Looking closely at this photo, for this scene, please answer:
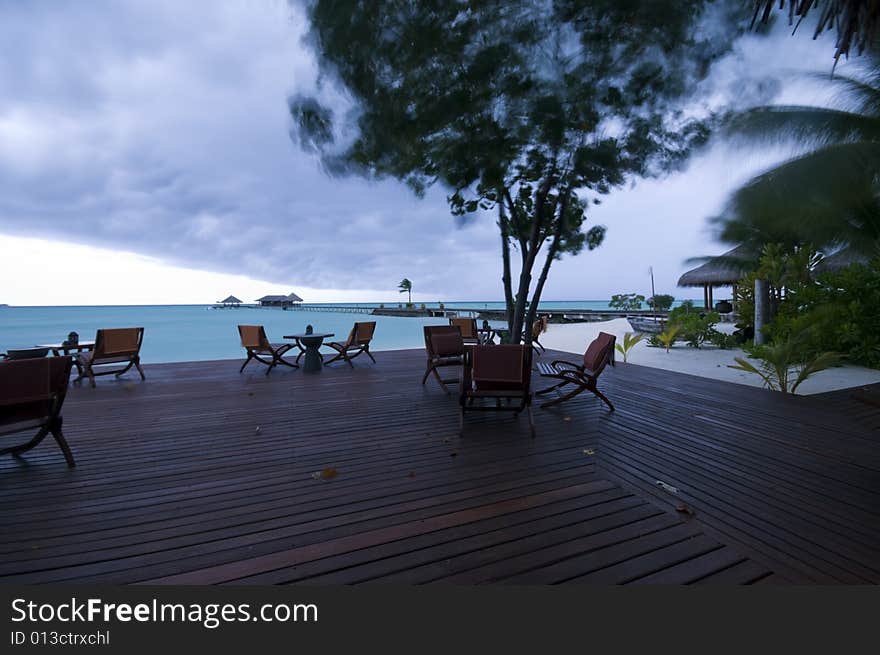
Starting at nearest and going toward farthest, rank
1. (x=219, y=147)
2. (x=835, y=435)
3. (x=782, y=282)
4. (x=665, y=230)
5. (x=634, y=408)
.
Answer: (x=835, y=435) → (x=634, y=408) → (x=782, y=282) → (x=219, y=147) → (x=665, y=230)

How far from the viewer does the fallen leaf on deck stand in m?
2.65

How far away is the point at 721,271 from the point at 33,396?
2347 cm

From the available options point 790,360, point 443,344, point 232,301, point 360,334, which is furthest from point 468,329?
point 232,301

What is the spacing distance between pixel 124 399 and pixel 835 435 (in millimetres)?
7898

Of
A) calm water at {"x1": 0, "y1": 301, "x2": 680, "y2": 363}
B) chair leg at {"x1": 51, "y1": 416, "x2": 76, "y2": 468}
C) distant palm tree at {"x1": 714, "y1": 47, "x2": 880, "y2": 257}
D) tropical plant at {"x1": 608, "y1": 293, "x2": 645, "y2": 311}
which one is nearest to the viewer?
chair leg at {"x1": 51, "y1": 416, "x2": 76, "y2": 468}

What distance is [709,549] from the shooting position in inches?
69.9

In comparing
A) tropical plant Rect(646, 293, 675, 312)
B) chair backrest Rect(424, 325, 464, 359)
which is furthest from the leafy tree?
tropical plant Rect(646, 293, 675, 312)

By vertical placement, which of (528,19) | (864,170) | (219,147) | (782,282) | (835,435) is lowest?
(835,435)

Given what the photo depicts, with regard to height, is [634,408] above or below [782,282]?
below

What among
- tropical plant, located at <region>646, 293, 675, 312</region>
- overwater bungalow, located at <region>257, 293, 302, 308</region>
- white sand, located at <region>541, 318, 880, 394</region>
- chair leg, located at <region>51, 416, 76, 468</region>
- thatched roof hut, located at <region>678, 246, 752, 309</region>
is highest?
overwater bungalow, located at <region>257, 293, 302, 308</region>

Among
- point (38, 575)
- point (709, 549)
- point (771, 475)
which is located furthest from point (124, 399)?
point (771, 475)

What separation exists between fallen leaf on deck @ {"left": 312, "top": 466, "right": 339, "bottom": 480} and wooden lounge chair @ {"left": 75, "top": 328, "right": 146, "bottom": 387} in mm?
5127

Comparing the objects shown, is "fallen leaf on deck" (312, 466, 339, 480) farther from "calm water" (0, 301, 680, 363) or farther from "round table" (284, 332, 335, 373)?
"calm water" (0, 301, 680, 363)

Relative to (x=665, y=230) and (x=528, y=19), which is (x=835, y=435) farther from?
(x=665, y=230)
